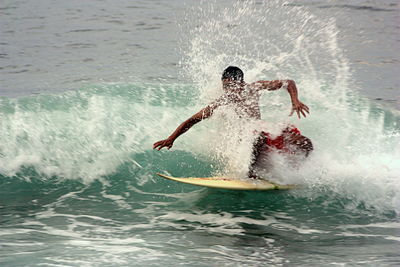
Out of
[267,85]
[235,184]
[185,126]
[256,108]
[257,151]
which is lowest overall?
[235,184]

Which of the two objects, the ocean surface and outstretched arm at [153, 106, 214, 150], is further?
outstretched arm at [153, 106, 214, 150]

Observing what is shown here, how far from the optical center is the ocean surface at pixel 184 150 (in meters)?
5.69

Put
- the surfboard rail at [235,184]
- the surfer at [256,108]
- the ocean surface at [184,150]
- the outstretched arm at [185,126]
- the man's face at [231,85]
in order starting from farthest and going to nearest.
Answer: the man's face at [231,85]
the surfer at [256,108]
the surfboard rail at [235,184]
the outstretched arm at [185,126]
the ocean surface at [184,150]

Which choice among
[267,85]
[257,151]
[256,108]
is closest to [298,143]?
[257,151]

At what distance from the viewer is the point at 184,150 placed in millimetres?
8727

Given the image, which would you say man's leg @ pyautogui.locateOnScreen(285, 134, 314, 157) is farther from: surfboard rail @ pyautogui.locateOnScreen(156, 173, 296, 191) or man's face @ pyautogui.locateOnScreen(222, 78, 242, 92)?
man's face @ pyautogui.locateOnScreen(222, 78, 242, 92)

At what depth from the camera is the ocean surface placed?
5.69 metres

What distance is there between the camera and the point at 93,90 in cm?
1112

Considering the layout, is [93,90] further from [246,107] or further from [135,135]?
[246,107]

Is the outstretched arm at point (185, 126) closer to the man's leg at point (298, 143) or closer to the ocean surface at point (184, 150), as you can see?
the ocean surface at point (184, 150)

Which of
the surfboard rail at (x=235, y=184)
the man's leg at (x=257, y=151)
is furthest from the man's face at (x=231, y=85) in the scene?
the surfboard rail at (x=235, y=184)

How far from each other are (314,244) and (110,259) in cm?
195

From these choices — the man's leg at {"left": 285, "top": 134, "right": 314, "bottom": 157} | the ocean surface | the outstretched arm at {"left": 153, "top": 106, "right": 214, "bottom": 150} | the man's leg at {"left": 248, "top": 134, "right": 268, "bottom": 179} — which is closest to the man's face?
the ocean surface

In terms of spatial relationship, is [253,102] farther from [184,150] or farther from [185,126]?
[184,150]
